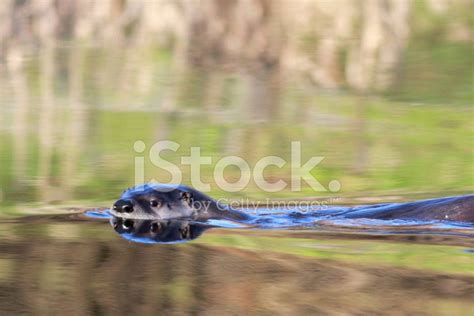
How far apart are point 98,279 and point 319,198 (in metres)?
3.63

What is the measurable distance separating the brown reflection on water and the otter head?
919 millimetres

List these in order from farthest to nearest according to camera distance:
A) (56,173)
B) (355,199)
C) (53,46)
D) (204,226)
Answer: (53,46) < (56,173) < (355,199) < (204,226)

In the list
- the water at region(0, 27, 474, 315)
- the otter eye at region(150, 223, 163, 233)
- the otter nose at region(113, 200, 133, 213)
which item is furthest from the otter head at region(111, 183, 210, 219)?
the water at region(0, 27, 474, 315)

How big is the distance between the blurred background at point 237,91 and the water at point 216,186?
0.04 metres

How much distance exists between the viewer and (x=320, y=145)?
11.8 meters

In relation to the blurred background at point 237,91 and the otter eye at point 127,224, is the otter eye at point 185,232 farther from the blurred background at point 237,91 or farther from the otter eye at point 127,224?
the blurred background at point 237,91

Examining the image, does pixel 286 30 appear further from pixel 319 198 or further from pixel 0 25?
pixel 319 198

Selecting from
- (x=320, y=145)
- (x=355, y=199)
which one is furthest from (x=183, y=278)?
(x=320, y=145)

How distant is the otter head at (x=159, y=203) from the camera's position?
8.30 metres

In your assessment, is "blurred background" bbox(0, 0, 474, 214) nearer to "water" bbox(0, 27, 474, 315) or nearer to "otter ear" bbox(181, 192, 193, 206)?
"water" bbox(0, 27, 474, 315)

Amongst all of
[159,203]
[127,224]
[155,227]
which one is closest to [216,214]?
[159,203]

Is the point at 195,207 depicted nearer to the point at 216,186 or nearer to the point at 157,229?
the point at 157,229

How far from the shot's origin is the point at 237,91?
15727 mm

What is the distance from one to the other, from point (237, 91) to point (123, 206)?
7626mm
